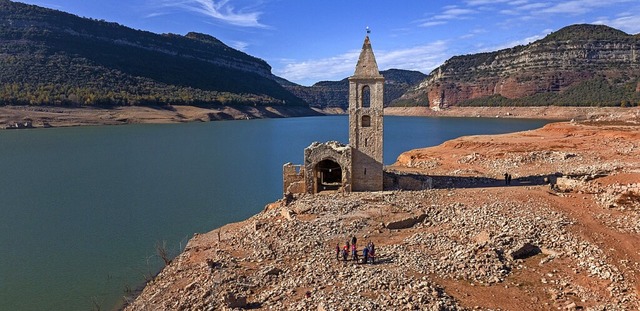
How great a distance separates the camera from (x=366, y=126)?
28578mm

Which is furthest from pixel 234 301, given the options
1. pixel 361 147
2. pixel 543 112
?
pixel 543 112

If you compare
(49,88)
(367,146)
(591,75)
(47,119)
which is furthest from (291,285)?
(591,75)

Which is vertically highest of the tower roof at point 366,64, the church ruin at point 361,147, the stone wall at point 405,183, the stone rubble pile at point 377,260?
the tower roof at point 366,64

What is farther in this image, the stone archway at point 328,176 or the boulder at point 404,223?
the stone archway at point 328,176

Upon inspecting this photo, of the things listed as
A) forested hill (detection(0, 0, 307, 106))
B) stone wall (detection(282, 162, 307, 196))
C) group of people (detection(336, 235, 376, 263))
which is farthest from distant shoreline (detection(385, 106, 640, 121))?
group of people (detection(336, 235, 376, 263))

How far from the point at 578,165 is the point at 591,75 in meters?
158

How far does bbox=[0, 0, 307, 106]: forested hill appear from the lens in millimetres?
117625

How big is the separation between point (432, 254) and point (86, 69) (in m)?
146

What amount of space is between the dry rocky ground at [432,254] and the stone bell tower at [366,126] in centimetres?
197

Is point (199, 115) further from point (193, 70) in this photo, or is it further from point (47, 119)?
point (193, 70)

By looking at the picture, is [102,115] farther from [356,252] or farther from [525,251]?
[525,251]

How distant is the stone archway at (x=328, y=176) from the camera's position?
2942cm

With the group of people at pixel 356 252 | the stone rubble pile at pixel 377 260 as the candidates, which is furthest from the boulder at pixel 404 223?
the group of people at pixel 356 252

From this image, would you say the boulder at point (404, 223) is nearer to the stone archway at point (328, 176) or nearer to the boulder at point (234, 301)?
the stone archway at point (328, 176)
